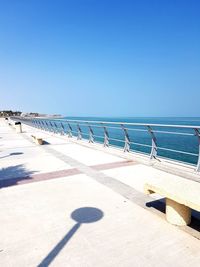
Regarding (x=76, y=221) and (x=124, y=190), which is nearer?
(x=76, y=221)

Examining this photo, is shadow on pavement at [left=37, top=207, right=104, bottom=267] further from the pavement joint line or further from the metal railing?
the metal railing

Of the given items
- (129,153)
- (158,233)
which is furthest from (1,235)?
(129,153)

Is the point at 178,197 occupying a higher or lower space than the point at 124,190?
higher

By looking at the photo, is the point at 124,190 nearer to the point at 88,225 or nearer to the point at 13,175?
the point at 88,225

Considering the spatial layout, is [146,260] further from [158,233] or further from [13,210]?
[13,210]

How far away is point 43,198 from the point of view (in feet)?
15.8

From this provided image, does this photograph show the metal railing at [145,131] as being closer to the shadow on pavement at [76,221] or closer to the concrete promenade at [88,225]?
the concrete promenade at [88,225]

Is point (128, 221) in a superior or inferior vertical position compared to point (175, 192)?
inferior

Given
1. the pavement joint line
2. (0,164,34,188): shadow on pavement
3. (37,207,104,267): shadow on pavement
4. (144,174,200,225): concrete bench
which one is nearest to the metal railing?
the pavement joint line

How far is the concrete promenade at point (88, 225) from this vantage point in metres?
2.88

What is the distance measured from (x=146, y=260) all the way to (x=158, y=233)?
25.0 inches

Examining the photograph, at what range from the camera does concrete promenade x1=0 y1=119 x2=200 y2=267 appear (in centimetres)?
288

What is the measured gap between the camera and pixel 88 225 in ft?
12.0

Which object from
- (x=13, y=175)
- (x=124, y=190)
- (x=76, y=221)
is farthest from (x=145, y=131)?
(x=76, y=221)
